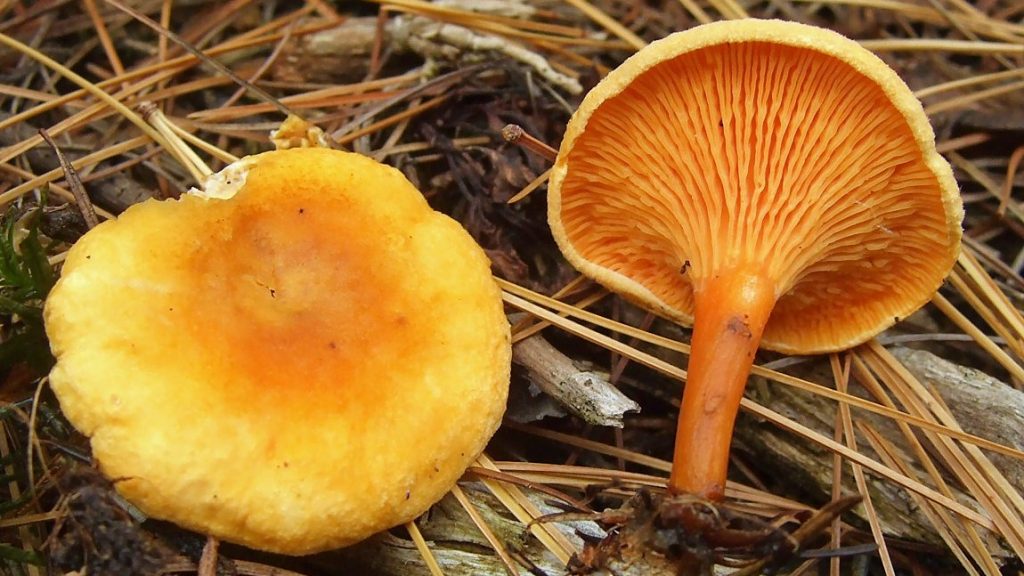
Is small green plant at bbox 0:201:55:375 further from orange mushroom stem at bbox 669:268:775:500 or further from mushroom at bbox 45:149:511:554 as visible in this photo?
orange mushroom stem at bbox 669:268:775:500

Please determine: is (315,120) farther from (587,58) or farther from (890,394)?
(890,394)

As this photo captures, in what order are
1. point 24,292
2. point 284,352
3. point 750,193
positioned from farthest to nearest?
point 750,193 → point 24,292 → point 284,352

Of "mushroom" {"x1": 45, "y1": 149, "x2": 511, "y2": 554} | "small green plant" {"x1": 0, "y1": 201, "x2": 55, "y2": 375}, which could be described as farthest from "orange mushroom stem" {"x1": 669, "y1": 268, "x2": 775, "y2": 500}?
"small green plant" {"x1": 0, "y1": 201, "x2": 55, "y2": 375}

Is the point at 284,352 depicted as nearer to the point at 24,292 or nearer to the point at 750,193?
the point at 24,292

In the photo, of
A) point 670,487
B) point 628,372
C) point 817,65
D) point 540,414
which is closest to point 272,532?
point 540,414

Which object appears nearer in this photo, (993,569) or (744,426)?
(993,569)

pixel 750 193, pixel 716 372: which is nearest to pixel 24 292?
pixel 716 372
